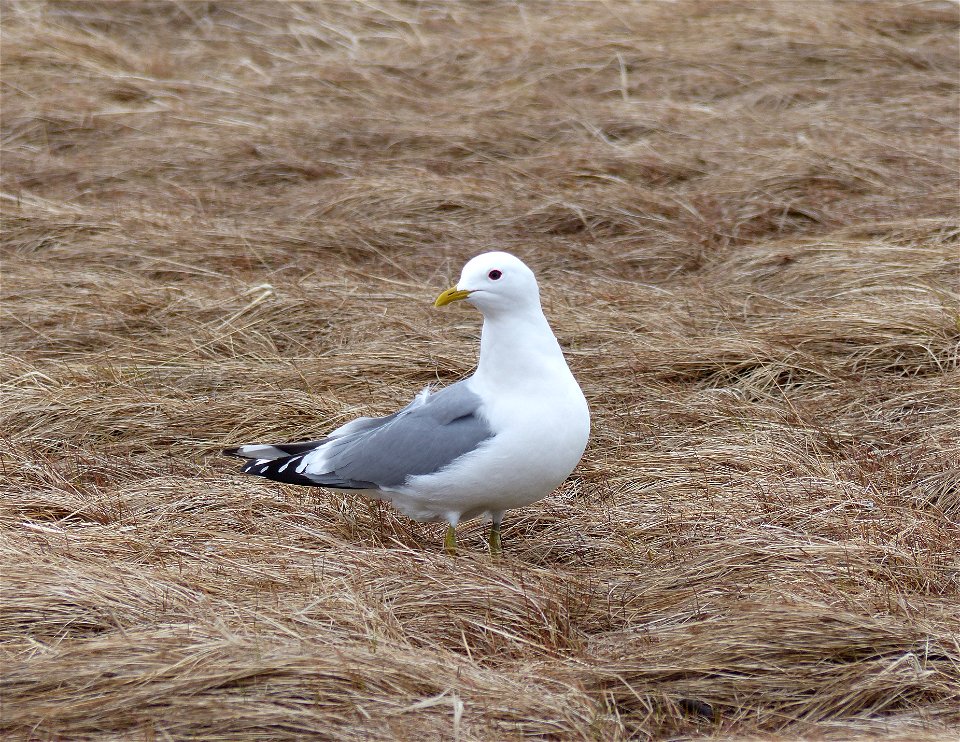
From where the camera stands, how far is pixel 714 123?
9031mm

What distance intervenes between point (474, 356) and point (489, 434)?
6.15ft

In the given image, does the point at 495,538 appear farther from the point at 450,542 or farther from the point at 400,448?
the point at 400,448

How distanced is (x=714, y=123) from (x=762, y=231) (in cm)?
181

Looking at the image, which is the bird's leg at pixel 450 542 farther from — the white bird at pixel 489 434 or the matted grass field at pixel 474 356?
the matted grass field at pixel 474 356

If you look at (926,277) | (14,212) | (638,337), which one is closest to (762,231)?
(926,277)

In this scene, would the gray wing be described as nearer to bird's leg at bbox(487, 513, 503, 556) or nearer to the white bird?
the white bird

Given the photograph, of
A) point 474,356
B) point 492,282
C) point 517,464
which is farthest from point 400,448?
point 474,356

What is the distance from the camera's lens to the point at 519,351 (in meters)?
4.08

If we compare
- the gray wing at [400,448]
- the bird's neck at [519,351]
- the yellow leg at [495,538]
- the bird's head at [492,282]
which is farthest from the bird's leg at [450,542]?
the bird's head at [492,282]

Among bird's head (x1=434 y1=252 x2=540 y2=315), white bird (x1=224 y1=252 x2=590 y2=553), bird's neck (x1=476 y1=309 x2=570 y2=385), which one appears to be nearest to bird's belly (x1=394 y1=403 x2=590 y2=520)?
white bird (x1=224 y1=252 x2=590 y2=553)

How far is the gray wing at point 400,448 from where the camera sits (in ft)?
13.3

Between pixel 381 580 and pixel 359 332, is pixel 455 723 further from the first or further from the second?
pixel 359 332

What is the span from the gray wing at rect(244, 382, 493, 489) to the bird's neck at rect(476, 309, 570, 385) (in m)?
0.13

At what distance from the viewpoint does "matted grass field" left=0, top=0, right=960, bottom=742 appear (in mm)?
3359
